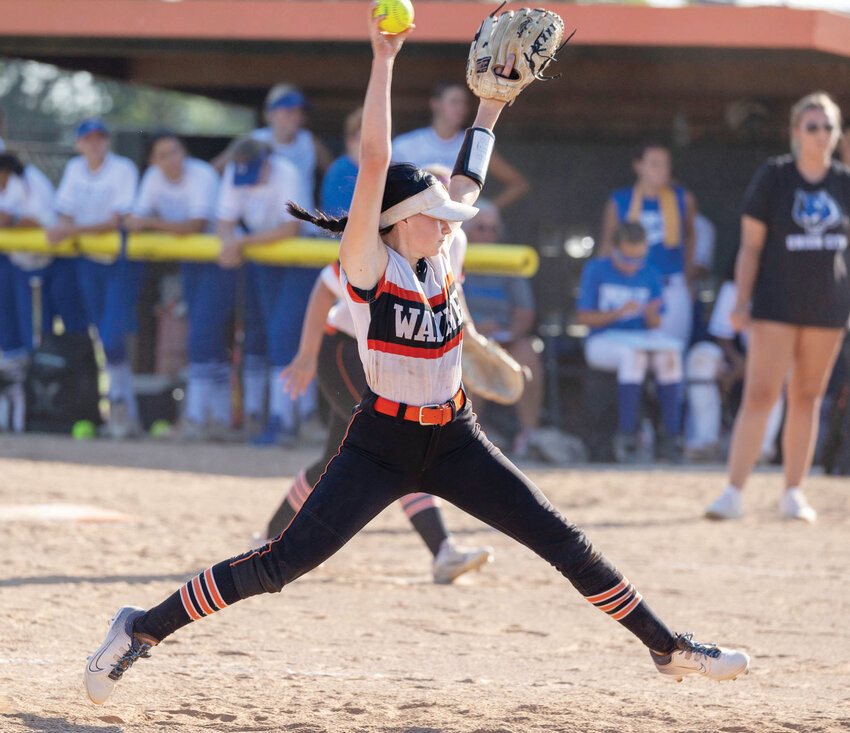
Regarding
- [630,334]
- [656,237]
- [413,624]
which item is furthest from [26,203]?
[413,624]

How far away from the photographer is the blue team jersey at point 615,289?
9.95 m

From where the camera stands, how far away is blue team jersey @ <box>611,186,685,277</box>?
10.5 metres

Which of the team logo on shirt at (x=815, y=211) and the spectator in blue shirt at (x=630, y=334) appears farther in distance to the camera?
the spectator in blue shirt at (x=630, y=334)

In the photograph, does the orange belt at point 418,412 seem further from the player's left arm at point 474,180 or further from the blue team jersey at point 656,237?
the blue team jersey at point 656,237

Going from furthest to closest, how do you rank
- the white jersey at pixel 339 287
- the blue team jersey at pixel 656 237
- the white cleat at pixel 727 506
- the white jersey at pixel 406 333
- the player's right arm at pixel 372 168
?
1. the blue team jersey at pixel 656 237
2. the white cleat at pixel 727 506
3. the white jersey at pixel 339 287
4. the white jersey at pixel 406 333
5. the player's right arm at pixel 372 168

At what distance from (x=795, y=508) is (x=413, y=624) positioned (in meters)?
3.41

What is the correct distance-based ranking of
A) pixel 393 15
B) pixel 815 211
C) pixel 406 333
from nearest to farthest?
1. pixel 393 15
2. pixel 406 333
3. pixel 815 211

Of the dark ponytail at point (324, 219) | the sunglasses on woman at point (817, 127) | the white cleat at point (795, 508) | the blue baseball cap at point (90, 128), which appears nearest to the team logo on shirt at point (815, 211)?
the sunglasses on woman at point (817, 127)

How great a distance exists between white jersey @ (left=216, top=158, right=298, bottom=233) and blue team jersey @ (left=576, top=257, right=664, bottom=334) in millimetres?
2456

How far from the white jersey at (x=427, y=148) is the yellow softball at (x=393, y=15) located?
6554 millimetres

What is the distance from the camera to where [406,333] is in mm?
3600

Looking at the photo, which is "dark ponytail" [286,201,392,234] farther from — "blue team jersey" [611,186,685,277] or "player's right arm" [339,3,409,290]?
"blue team jersey" [611,186,685,277]

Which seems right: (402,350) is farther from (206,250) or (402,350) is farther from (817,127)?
(206,250)

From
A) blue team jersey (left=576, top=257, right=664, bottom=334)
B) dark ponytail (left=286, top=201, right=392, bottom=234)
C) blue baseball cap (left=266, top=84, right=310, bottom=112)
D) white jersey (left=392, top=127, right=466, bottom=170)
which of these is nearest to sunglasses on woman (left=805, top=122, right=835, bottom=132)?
blue team jersey (left=576, top=257, right=664, bottom=334)
